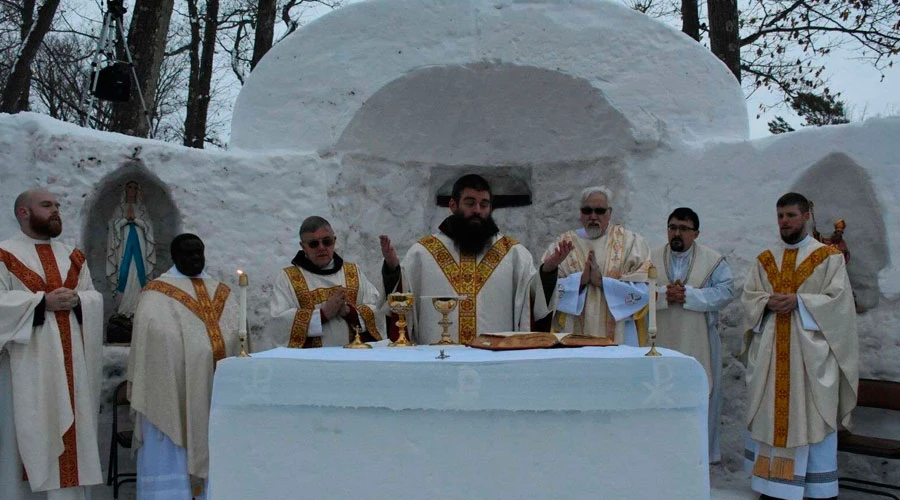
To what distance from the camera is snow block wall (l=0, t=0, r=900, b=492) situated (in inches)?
256

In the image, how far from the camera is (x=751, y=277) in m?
6.03

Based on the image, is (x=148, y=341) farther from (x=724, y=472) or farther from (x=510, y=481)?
(x=724, y=472)

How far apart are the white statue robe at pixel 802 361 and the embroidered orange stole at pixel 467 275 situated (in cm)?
179

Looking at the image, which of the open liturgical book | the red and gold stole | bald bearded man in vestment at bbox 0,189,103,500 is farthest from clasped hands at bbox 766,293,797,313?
bald bearded man in vestment at bbox 0,189,103,500

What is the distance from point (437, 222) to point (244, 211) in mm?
1831

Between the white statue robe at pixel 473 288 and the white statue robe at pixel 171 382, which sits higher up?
the white statue robe at pixel 473 288

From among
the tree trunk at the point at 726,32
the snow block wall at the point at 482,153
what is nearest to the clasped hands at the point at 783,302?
the snow block wall at the point at 482,153

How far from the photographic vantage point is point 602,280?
238 inches

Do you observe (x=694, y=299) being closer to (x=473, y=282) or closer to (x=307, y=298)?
(x=473, y=282)

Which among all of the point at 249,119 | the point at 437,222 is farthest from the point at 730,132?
the point at 249,119

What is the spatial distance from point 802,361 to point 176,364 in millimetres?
3752

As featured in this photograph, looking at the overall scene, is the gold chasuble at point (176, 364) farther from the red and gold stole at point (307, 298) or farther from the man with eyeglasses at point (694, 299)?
the man with eyeglasses at point (694, 299)

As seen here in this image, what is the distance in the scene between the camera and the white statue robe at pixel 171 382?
5543mm

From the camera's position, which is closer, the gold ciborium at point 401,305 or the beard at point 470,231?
the gold ciborium at point 401,305
